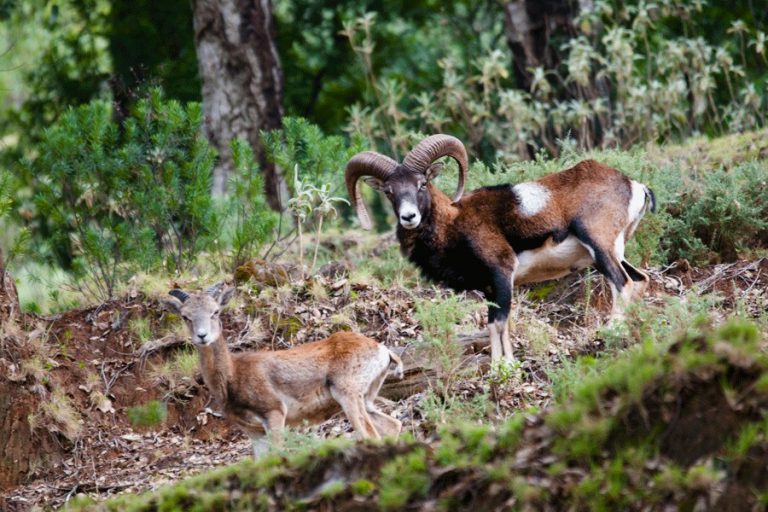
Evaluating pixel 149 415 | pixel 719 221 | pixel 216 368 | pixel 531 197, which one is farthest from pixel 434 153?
pixel 149 415

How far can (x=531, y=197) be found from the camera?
37.1 ft

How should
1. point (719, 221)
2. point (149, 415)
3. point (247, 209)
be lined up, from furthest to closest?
point (247, 209), point (719, 221), point (149, 415)

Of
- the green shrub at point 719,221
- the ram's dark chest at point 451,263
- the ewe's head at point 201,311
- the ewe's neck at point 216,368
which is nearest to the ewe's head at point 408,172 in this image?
the ram's dark chest at point 451,263

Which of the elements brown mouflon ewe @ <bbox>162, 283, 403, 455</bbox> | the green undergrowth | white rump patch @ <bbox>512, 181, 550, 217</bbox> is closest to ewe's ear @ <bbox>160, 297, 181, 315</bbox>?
brown mouflon ewe @ <bbox>162, 283, 403, 455</bbox>

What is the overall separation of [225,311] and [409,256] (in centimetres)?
205

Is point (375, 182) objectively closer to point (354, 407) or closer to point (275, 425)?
point (354, 407)

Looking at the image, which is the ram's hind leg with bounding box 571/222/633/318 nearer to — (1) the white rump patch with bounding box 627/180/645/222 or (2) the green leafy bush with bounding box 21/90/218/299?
(1) the white rump patch with bounding box 627/180/645/222

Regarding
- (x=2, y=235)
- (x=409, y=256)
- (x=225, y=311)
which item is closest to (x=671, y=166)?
(x=409, y=256)

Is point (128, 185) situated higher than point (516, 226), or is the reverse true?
point (128, 185)

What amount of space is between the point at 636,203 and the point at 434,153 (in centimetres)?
206

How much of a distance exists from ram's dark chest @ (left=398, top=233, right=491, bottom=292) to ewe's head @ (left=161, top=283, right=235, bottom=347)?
2.41 metres

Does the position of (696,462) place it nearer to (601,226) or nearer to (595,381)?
(595,381)

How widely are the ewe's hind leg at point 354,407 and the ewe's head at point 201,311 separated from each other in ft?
3.55

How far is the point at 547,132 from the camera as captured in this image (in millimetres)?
19875
